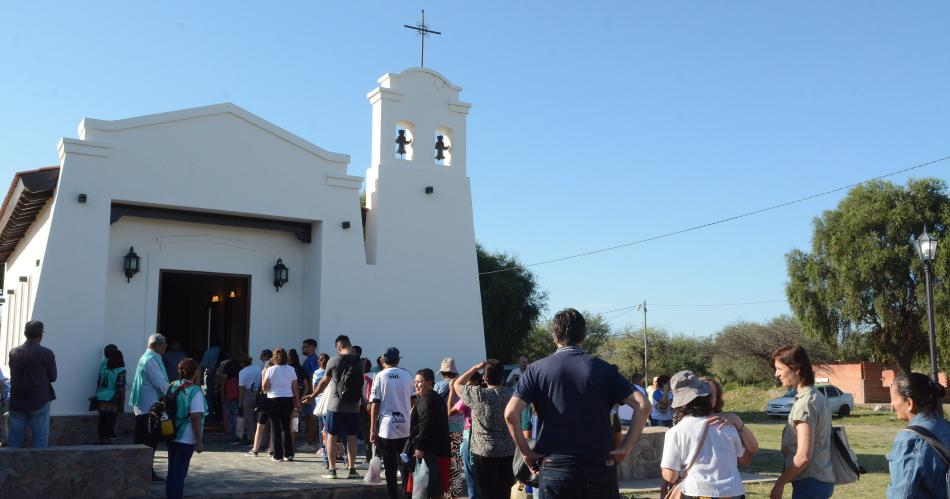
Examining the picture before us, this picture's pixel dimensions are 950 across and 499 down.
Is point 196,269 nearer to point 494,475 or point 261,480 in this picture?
point 261,480

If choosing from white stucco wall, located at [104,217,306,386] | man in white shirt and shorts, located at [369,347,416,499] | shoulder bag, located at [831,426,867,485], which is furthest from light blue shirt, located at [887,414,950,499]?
white stucco wall, located at [104,217,306,386]

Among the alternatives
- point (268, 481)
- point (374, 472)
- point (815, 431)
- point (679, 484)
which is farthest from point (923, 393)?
point (268, 481)

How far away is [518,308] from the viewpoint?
128ft

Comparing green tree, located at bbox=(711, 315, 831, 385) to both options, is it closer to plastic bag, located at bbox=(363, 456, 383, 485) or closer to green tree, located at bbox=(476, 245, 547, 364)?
green tree, located at bbox=(476, 245, 547, 364)

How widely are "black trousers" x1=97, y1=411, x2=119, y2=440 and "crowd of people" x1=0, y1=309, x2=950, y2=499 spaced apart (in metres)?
0.02

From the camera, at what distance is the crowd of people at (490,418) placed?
481cm

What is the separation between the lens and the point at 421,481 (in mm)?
8086

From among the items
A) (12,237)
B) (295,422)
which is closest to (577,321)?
(295,422)

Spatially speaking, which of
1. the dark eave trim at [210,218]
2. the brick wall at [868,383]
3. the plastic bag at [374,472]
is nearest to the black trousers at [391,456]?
the plastic bag at [374,472]

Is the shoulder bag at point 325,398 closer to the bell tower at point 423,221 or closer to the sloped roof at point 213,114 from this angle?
the bell tower at point 423,221

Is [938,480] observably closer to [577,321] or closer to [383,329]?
[577,321]

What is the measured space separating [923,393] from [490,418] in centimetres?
385

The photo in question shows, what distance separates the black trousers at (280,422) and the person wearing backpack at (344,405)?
0.94 metres

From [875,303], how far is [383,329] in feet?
78.4
